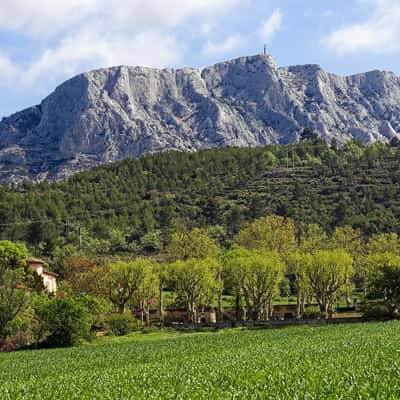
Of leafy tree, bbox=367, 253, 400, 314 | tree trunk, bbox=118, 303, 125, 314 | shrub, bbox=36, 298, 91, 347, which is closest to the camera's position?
shrub, bbox=36, 298, 91, 347

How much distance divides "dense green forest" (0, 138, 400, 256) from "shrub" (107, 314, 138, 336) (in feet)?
192

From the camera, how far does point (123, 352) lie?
163 ft

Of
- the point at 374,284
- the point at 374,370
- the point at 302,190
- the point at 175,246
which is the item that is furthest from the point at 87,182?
the point at 374,370

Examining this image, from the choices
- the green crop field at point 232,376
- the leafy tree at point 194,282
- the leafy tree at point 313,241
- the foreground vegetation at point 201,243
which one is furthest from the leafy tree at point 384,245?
the green crop field at point 232,376

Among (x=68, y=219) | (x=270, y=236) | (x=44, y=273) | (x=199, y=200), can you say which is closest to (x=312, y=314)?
(x=270, y=236)

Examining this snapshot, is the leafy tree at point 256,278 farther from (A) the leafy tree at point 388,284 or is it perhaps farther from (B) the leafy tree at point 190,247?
(B) the leafy tree at point 190,247

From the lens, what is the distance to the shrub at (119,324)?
7131cm

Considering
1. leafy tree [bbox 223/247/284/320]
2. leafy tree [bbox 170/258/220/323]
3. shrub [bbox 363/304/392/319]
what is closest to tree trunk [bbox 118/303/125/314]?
leafy tree [bbox 170/258/220/323]

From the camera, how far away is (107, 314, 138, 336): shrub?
7131 cm

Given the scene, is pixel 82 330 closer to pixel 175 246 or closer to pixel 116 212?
pixel 175 246

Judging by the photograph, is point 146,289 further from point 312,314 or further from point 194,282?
point 312,314

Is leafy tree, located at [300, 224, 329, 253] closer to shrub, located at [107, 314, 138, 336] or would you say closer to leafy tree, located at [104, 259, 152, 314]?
leafy tree, located at [104, 259, 152, 314]

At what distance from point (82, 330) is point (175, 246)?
47.4 metres

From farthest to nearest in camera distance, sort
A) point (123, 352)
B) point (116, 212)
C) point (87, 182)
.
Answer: point (87, 182) < point (116, 212) < point (123, 352)
